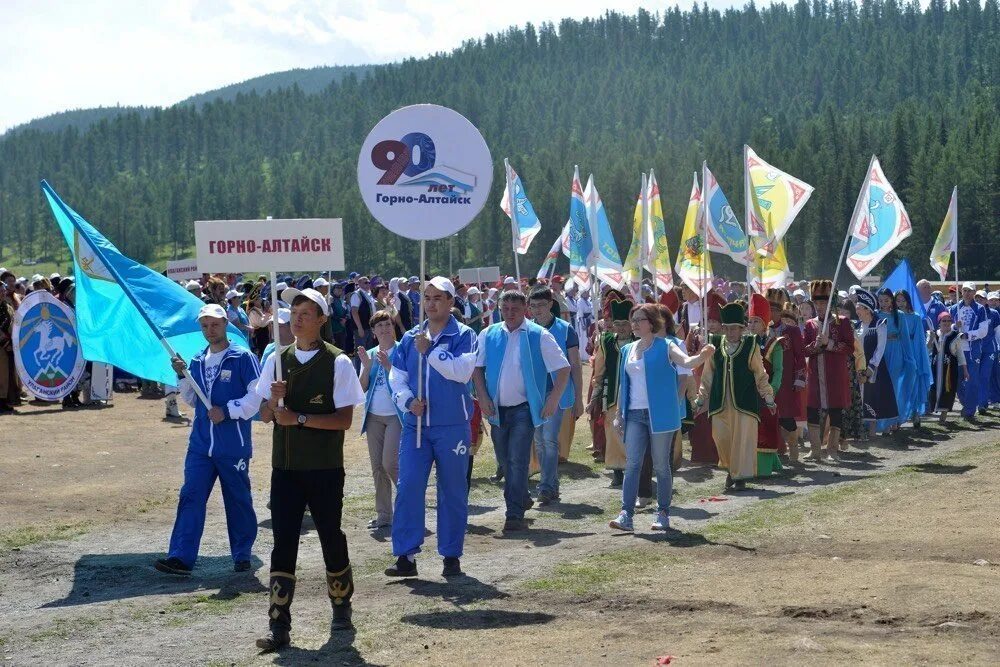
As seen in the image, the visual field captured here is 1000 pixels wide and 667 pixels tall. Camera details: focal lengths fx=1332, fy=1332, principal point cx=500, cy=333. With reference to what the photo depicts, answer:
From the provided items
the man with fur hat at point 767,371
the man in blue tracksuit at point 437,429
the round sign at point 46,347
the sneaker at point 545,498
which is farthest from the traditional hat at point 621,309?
the round sign at point 46,347

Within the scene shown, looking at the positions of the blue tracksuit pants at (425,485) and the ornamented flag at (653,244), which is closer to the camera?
the blue tracksuit pants at (425,485)

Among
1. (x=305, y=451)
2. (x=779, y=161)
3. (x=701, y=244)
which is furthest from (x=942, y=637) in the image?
(x=779, y=161)

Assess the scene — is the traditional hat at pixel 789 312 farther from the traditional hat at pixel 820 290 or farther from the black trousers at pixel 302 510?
the black trousers at pixel 302 510

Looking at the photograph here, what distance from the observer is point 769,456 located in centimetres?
1365

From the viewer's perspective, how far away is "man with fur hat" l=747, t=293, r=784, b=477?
13.5 m

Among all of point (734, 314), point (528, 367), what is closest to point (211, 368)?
point (528, 367)

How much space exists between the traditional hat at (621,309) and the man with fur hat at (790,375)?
7.40ft

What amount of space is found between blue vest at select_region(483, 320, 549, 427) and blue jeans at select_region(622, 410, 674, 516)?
72 cm

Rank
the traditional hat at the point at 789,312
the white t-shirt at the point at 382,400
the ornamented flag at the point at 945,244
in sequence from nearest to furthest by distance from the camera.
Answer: the white t-shirt at the point at 382,400, the traditional hat at the point at 789,312, the ornamented flag at the point at 945,244

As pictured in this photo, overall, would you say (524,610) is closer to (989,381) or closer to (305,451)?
(305,451)

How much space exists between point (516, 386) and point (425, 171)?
2.45 meters

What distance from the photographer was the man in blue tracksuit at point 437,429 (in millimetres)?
8477

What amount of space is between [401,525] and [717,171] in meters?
111

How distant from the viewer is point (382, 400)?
1053cm
